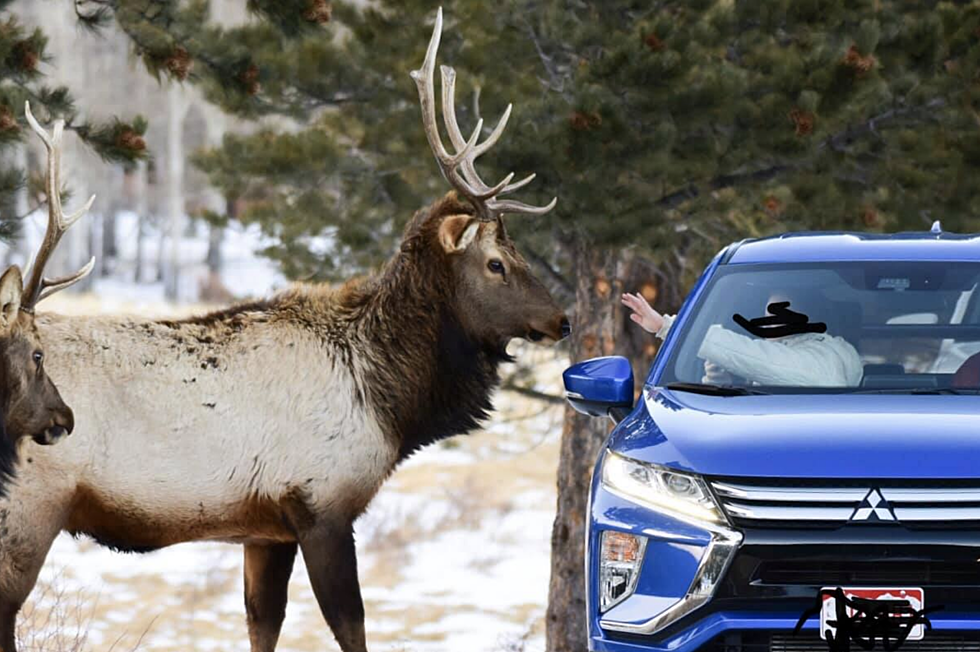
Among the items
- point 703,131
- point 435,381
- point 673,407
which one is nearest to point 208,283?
point 703,131

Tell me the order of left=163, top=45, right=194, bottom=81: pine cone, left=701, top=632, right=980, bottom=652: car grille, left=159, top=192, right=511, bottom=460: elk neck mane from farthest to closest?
left=163, top=45, right=194, bottom=81: pine cone → left=159, top=192, right=511, bottom=460: elk neck mane → left=701, top=632, right=980, bottom=652: car grille

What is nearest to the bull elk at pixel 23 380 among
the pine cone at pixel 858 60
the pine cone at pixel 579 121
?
the pine cone at pixel 579 121

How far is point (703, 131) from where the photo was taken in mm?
11688

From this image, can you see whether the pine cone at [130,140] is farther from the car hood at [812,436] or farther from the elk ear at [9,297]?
the car hood at [812,436]

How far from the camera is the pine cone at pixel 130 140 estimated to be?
320 inches

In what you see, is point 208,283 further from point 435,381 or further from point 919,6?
point 435,381

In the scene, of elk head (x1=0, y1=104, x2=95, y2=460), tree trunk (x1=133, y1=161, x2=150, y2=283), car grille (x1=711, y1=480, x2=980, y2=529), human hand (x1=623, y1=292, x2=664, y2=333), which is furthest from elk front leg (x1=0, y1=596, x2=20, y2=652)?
tree trunk (x1=133, y1=161, x2=150, y2=283)

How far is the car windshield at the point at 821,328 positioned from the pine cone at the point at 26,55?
383 cm

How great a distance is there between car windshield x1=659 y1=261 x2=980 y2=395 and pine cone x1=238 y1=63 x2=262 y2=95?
3.58 m

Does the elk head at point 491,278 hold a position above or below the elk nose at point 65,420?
above

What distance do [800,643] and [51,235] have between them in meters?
4.32

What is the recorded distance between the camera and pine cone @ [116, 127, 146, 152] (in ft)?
26.6

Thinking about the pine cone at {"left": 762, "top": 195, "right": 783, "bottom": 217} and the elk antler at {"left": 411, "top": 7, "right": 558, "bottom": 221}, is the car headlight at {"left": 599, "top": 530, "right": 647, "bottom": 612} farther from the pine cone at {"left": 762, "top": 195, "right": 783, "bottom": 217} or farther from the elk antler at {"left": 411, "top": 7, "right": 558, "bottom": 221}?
the pine cone at {"left": 762, "top": 195, "right": 783, "bottom": 217}

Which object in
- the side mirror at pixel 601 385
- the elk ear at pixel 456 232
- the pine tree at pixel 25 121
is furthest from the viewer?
the elk ear at pixel 456 232
